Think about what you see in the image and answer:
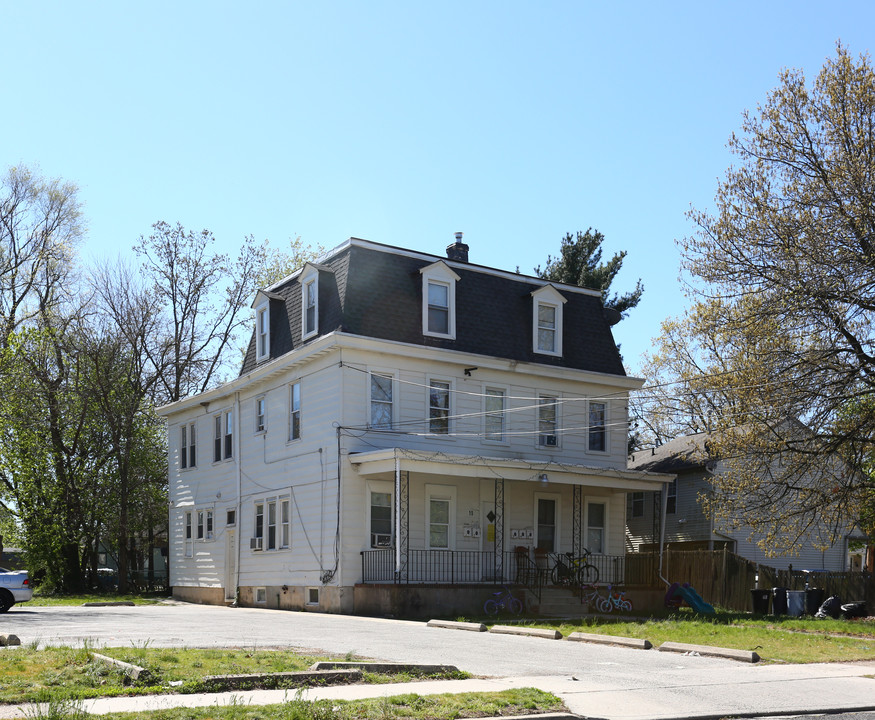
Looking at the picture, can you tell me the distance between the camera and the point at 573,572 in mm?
26547

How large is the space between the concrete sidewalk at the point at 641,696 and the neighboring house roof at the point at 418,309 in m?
15.5

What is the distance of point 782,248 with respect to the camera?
22.1m

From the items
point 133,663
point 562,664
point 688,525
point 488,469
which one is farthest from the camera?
point 688,525

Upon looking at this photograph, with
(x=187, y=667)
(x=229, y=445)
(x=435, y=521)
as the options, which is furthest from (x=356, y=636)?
(x=229, y=445)

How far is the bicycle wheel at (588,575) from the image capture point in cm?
2665

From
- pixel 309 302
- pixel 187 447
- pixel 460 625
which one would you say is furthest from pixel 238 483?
pixel 460 625

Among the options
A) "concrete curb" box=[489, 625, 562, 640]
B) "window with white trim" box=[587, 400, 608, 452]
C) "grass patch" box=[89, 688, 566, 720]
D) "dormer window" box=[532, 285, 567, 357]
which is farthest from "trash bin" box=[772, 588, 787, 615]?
"grass patch" box=[89, 688, 566, 720]

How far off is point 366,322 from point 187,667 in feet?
52.2

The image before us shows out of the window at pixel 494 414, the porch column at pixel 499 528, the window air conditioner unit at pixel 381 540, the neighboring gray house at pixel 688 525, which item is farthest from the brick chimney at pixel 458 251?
the neighboring gray house at pixel 688 525

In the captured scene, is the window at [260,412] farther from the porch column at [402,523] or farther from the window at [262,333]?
the porch column at [402,523]

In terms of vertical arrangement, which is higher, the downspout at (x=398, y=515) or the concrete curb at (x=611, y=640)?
the downspout at (x=398, y=515)

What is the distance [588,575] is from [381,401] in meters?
8.04

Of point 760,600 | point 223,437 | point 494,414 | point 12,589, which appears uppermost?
point 494,414

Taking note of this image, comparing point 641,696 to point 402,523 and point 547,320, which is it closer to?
point 402,523
